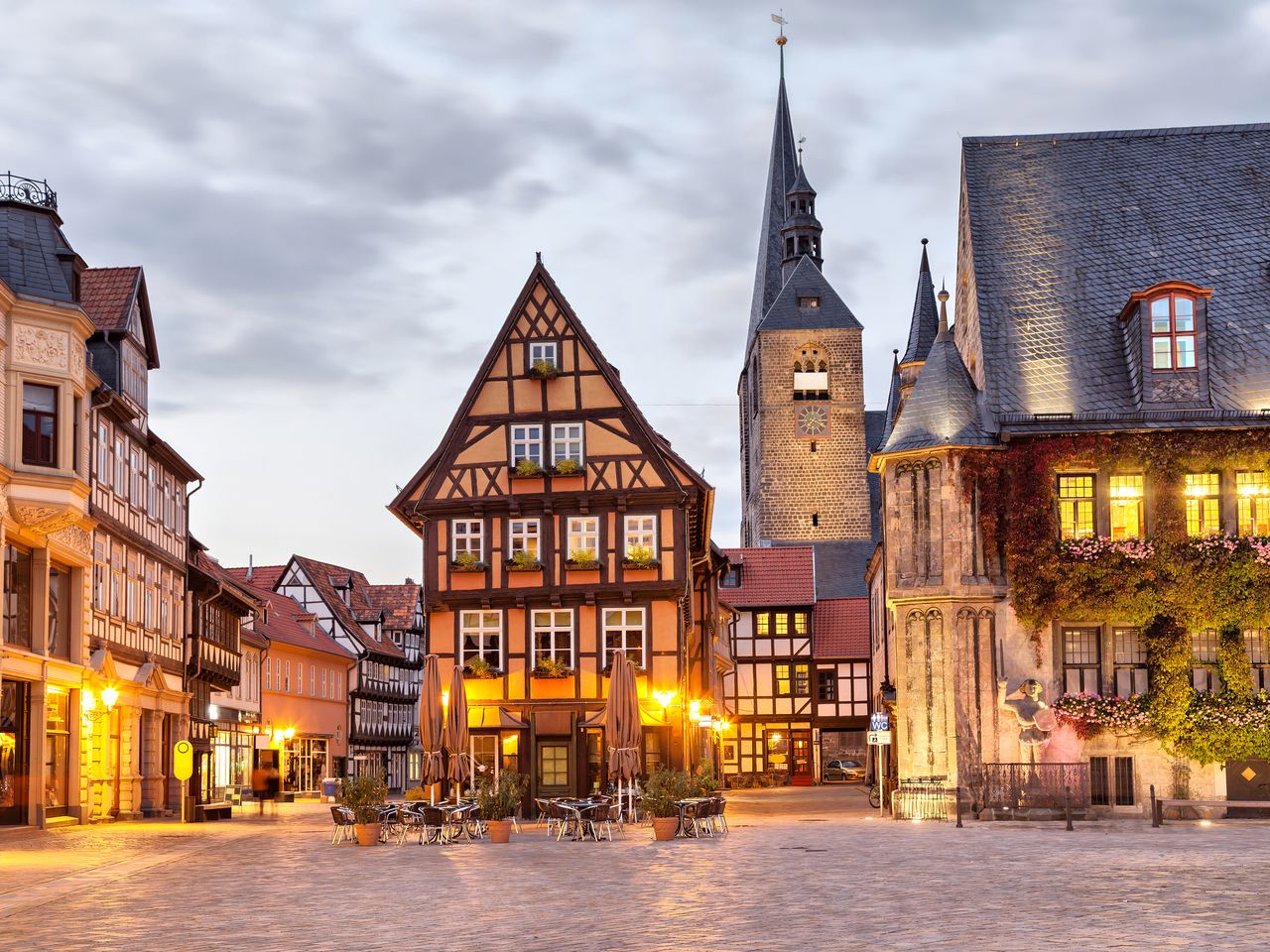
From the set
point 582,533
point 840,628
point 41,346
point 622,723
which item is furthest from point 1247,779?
point 840,628

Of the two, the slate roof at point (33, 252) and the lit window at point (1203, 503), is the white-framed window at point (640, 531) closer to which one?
the lit window at point (1203, 503)

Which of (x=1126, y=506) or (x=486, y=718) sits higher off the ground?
(x=1126, y=506)

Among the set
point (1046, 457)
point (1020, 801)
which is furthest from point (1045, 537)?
point (1020, 801)

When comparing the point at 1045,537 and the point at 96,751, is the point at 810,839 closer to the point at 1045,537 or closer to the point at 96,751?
the point at 1045,537

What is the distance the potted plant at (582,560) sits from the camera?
137 feet

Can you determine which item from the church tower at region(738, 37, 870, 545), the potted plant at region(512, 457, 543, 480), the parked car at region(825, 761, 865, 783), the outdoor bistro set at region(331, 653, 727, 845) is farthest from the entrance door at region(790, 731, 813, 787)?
the outdoor bistro set at region(331, 653, 727, 845)

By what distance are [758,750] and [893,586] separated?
41.6 meters

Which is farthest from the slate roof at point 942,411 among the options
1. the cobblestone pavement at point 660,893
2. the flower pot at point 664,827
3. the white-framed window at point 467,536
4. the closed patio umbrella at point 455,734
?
the white-framed window at point 467,536

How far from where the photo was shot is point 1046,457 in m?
34.5

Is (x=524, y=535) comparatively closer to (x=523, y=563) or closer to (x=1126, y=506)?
(x=523, y=563)

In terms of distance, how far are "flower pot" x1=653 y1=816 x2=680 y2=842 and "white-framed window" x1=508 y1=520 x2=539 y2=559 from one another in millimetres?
15815

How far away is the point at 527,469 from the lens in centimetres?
4209

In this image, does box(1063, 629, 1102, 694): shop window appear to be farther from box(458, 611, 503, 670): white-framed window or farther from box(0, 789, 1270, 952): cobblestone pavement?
box(458, 611, 503, 670): white-framed window

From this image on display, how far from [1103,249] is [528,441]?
1434 centimetres
